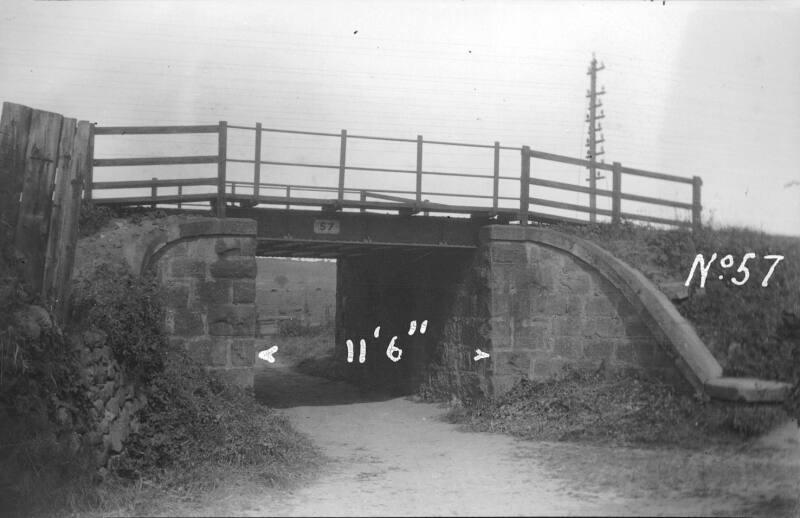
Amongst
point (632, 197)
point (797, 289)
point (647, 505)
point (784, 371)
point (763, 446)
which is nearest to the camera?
point (647, 505)

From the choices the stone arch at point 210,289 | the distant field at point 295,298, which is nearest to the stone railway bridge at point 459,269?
the stone arch at point 210,289

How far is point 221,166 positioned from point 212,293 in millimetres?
2040

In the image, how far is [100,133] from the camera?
39.9 feet

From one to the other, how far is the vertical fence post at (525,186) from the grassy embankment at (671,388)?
90 cm

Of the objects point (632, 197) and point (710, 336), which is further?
point (632, 197)

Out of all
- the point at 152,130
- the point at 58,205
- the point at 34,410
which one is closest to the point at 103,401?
the point at 34,410

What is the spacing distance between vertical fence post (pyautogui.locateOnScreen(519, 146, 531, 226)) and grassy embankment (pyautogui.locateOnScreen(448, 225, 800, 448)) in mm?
896

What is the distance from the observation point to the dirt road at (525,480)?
6641 millimetres

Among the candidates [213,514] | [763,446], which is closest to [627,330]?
[763,446]

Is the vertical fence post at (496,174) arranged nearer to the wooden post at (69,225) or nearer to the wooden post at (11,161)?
the wooden post at (69,225)

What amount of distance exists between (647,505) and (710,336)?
206 inches

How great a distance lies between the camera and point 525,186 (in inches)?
549

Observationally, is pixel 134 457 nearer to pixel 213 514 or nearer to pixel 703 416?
pixel 213 514

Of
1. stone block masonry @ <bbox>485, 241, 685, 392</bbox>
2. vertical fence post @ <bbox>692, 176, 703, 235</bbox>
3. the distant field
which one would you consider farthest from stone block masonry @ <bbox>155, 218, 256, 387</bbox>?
the distant field
